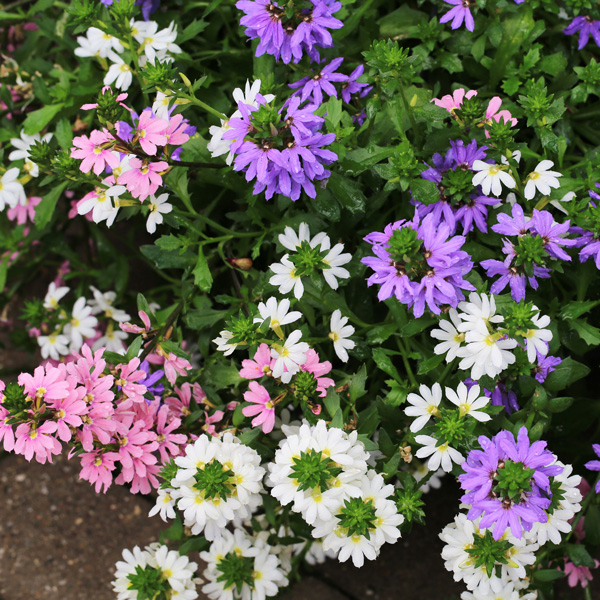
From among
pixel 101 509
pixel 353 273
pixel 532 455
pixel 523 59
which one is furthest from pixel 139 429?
pixel 523 59

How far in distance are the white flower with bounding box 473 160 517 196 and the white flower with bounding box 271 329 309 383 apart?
42cm

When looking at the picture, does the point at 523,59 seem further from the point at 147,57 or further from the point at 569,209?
the point at 147,57

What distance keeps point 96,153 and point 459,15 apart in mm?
768

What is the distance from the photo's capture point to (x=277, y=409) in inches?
60.4

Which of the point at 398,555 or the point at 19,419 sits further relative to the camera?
the point at 398,555

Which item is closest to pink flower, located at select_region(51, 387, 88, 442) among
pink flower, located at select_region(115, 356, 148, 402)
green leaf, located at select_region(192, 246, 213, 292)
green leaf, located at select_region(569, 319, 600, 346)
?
pink flower, located at select_region(115, 356, 148, 402)

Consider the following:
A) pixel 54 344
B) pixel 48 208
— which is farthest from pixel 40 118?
pixel 54 344

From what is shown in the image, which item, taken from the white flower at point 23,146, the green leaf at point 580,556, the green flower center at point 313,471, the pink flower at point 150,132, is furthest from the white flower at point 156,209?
the green leaf at point 580,556

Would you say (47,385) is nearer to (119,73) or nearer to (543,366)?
(119,73)

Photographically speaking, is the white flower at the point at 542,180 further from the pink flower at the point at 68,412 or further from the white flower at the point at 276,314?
the pink flower at the point at 68,412

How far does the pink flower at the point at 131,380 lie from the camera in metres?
1.31

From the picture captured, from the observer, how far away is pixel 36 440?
3.93 ft

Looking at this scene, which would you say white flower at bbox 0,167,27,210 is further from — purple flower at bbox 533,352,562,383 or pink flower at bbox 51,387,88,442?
purple flower at bbox 533,352,562,383

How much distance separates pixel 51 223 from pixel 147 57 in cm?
58
